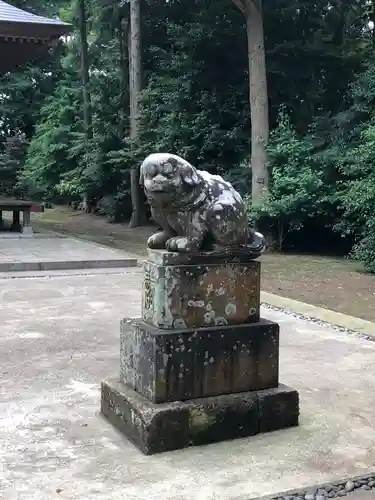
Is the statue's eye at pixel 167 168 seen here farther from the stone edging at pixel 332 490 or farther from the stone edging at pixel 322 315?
the stone edging at pixel 322 315

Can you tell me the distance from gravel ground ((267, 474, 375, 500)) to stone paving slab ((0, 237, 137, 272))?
7.49m

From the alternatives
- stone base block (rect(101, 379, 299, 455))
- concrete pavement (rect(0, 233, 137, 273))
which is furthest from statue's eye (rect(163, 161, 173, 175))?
concrete pavement (rect(0, 233, 137, 273))

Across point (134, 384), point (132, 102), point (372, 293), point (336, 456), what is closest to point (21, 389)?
point (134, 384)

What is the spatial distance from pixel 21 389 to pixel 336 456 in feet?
6.82

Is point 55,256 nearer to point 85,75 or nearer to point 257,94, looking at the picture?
point 257,94

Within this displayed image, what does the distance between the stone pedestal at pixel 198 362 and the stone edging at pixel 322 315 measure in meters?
2.42

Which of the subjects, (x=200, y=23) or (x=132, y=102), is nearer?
(x=200, y=23)

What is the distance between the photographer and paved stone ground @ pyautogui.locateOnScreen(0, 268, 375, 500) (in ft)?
9.68

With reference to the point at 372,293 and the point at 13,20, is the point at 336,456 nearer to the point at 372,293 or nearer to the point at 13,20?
the point at 372,293

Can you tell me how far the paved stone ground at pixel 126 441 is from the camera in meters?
2.95

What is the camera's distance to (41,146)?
23.6m

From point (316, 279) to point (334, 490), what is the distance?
23.1 feet

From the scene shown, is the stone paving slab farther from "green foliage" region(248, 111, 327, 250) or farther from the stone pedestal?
the stone pedestal

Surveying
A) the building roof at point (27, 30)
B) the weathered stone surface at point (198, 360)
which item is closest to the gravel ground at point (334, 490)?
the weathered stone surface at point (198, 360)
